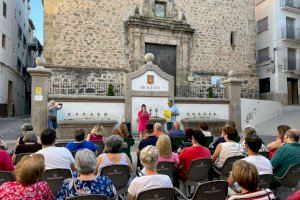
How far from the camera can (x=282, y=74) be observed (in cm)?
2495

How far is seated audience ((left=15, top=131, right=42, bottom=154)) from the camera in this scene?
502cm

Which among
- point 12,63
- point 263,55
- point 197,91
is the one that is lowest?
point 197,91

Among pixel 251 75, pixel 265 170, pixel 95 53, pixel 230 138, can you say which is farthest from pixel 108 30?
pixel 265 170

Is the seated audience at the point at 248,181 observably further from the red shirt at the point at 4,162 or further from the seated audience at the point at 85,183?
the red shirt at the point at 4,162

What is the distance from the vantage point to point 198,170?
4.61 m

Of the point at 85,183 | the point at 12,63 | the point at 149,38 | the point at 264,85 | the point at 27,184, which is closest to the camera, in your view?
the point at 27,184

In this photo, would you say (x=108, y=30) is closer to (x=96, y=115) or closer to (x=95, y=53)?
(x=95, y=53)

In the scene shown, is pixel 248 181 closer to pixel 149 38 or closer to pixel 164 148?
pixel 164 148

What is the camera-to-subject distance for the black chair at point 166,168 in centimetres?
447

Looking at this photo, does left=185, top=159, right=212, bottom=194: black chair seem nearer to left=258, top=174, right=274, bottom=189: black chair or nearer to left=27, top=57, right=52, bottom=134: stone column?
left=258, top=174, right=274, bottom=189: black chair

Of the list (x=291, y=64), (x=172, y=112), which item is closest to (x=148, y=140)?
(x=172, y=112)

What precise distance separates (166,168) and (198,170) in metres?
0.48

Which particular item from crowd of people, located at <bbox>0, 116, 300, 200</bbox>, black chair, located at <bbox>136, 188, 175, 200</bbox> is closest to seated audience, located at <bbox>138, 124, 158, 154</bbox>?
crowd of people, located at <bbox>0, 116, 300, 200</bbox>

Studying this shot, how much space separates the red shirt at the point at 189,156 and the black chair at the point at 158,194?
1628 millimetres
